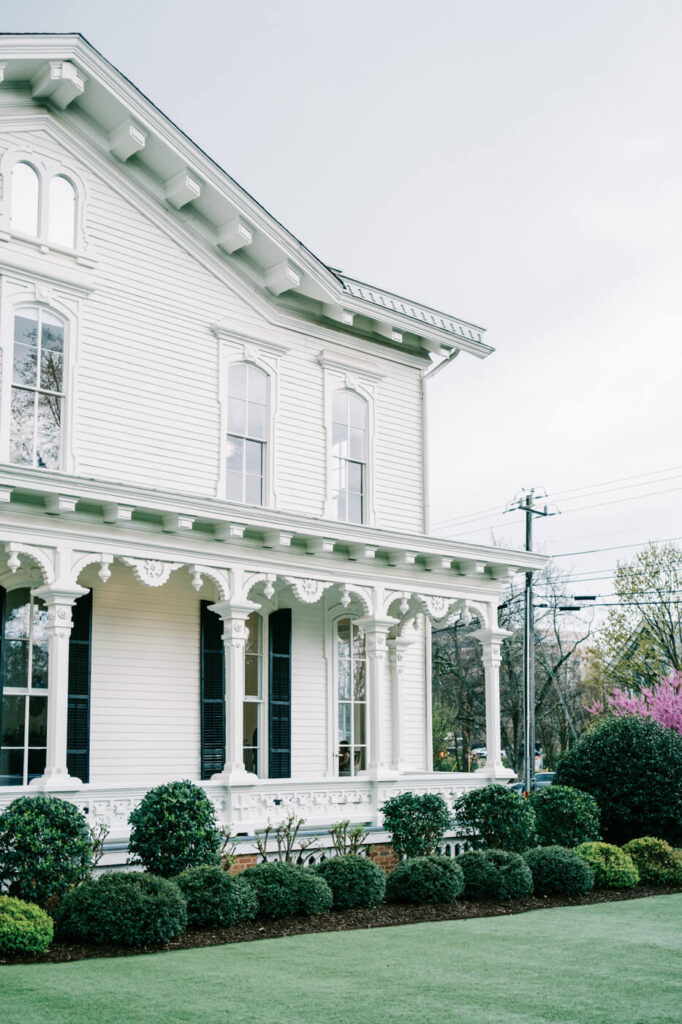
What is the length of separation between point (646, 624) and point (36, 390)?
100 feet

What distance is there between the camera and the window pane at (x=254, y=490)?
15984 mm

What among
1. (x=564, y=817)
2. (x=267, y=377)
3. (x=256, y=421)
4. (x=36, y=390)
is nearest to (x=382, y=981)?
(x=564, y=817)

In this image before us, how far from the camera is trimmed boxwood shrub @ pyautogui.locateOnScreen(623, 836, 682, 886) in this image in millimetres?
14109

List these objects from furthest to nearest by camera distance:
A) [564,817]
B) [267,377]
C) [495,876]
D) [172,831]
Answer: [267,377] < [564,817] < [495,876] < [172,831]

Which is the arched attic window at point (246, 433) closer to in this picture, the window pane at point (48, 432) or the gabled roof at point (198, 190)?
the gabled roof at point (198, 190)

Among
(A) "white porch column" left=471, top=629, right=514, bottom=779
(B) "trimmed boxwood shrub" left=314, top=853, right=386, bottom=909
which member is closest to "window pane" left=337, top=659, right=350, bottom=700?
(A) "white porch column" left=471, top=629, right=514, bottom=779

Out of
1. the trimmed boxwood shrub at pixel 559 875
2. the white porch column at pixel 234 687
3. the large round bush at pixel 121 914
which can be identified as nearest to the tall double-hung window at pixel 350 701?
the white porch column at pixel 234 687

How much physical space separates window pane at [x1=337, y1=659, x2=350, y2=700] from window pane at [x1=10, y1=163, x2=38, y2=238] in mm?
7765

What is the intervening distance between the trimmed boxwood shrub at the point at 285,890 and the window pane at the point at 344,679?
5.79 meters

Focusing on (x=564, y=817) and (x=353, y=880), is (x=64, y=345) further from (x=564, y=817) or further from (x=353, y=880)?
(x=564, y=817)

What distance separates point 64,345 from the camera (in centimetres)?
1432

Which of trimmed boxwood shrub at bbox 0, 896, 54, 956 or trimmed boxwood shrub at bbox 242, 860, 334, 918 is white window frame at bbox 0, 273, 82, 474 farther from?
trimmed boxwood shrub at bbox 0, 896, 54, 956

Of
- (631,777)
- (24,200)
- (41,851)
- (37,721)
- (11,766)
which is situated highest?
(24,200)

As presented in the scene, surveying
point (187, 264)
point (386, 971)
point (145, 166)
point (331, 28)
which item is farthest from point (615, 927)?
point (331, 28)
